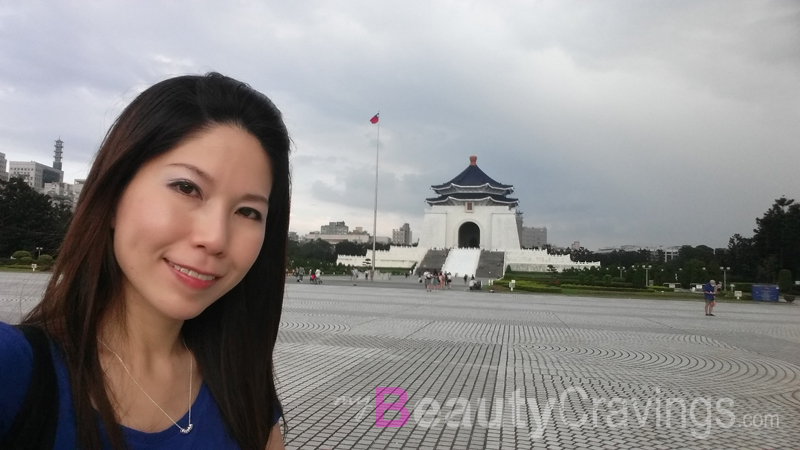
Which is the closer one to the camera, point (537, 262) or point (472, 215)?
point (537, 262)

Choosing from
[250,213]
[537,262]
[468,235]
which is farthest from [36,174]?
[250,213]

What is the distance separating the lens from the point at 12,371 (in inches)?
31.2

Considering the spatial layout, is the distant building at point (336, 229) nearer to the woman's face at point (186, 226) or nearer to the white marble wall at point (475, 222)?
the white marble wall at point (475, 222)

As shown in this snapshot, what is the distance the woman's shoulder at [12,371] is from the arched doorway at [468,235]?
2131 inches

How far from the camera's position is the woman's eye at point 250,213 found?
112cm

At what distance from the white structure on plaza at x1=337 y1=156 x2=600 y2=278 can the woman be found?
125ft

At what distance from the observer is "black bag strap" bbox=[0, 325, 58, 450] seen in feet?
2.66

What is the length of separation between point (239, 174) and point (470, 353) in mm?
6629

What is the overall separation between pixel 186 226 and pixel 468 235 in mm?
58278

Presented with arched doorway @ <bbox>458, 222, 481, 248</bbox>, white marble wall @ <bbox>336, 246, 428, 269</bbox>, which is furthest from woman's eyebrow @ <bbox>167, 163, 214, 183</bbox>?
arched doorway @ <bbox>458, 222, 481, 248</bbox>

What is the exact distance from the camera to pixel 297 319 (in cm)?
1042

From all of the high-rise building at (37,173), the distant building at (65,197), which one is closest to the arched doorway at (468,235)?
the high-rise building at (37,173)

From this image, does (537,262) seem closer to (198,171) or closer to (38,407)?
(198,171)

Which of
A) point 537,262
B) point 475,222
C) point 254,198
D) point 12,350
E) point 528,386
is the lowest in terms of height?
point 528,386
